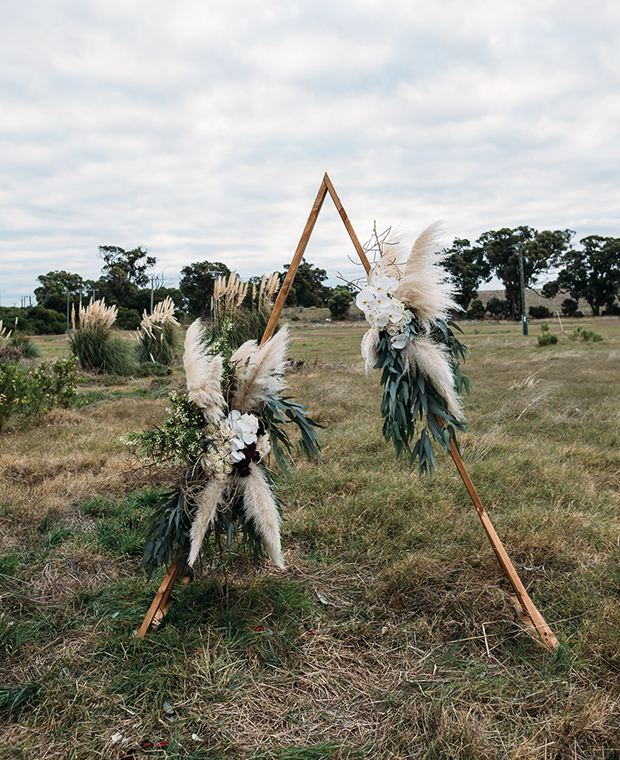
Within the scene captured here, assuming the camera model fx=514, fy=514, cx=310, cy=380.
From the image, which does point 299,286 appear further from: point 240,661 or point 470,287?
point 240,661

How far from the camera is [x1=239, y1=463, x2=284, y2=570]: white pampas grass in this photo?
2.09 meters

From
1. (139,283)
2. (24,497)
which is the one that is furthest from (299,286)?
Answer: (24,497)

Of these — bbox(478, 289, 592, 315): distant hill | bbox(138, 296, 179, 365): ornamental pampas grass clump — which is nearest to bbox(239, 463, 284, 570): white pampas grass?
bbox(138, 296, 179, 365): ornamental pampas grass clump

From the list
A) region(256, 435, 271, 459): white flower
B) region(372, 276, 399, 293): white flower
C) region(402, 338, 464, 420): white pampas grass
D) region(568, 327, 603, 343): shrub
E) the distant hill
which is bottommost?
region(568, 327, 603, 343): shrub

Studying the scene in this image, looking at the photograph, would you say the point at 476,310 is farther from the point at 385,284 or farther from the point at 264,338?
the point at 264,338

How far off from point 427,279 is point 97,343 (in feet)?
35.1

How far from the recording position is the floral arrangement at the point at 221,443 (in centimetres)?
213

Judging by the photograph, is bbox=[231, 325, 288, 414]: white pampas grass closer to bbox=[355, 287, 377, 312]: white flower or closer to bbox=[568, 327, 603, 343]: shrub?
bbox=[355, 287, 377, 312]: white flower

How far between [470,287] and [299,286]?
599 inches

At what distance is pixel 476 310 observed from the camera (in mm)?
47438

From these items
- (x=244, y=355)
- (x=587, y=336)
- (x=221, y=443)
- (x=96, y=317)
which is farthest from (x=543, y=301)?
(x=221, y=443)

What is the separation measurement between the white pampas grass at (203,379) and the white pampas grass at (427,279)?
3.01ft

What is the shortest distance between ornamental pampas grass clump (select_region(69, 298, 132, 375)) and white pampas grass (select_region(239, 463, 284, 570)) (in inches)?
397

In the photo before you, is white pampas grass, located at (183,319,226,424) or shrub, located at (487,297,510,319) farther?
shrub, located at (487,297,510,319)
